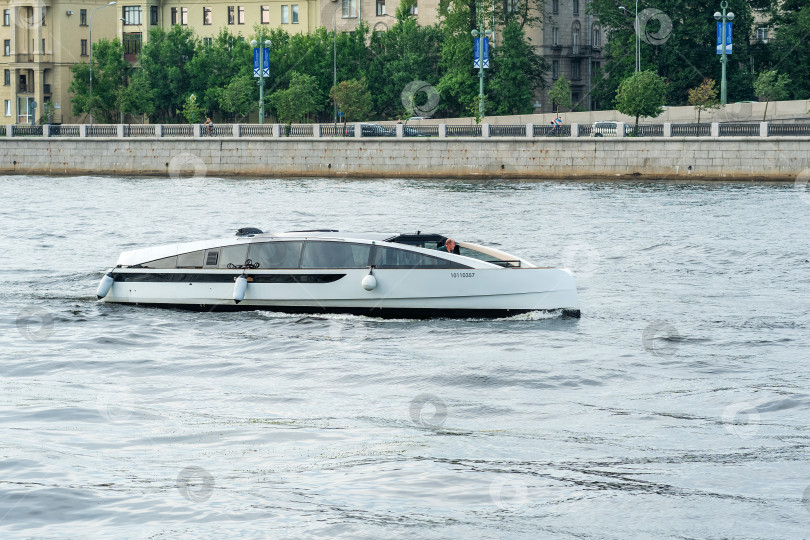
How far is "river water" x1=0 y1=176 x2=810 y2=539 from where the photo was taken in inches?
406

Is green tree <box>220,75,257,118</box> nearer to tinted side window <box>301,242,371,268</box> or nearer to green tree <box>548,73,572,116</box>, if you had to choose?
green tree <box>548,73,572,116</box>

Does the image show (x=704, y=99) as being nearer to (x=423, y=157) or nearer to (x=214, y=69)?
(x=423, y=157)

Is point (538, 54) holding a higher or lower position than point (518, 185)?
higher

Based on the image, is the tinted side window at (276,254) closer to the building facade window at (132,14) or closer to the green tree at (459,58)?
the green tree at (459,58)

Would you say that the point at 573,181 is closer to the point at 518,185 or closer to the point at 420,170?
the point at 518,185

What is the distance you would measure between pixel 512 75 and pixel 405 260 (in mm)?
58985

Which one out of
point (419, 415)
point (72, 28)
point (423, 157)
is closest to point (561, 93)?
point (423, 157)

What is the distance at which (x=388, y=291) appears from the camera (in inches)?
763

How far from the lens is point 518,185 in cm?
5659

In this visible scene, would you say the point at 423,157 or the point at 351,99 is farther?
the point at 351,99

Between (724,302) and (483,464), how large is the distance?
11.2 m

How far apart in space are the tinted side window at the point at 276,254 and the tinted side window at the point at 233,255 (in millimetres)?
116

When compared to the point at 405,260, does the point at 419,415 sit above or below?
below

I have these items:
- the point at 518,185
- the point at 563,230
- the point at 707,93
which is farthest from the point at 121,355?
the point at 707,93
